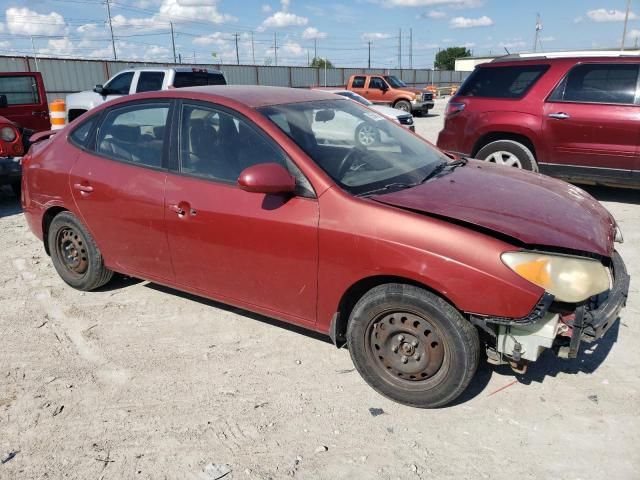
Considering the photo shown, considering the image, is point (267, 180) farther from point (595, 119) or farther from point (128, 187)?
point (595, 119)

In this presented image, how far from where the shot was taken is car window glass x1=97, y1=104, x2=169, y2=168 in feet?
12.5

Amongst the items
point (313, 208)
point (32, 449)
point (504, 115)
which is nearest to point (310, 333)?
point (313, 208)

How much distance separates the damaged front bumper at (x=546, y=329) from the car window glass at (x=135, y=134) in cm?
245

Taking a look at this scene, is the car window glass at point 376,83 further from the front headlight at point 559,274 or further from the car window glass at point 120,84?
the front headlight at point 559,274

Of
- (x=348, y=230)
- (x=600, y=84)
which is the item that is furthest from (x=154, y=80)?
(x=348, y=230)

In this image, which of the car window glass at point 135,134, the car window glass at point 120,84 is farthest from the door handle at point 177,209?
the car window glass at point 120,84

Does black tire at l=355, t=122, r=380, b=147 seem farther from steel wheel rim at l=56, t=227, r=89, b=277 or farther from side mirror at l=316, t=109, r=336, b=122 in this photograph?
steel wheel rim at l=56, t=227, r=89, b=277

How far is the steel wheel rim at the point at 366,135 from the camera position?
363 cm

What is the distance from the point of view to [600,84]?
6742 millimetres

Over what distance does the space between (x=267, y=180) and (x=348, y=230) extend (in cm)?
52

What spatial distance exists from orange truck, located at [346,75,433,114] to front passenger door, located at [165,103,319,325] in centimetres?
2164

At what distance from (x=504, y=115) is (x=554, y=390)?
4877 mm

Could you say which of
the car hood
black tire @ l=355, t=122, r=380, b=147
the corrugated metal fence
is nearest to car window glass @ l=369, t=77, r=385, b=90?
the corrugated metal fence

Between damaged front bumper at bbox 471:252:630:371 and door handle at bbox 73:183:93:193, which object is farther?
door handle at bbox 73:183:93:193
